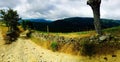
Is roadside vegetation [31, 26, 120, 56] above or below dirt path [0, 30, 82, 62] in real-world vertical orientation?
above

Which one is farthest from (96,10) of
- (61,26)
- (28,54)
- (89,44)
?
(61,26)

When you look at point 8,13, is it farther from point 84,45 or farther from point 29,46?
point 84,45

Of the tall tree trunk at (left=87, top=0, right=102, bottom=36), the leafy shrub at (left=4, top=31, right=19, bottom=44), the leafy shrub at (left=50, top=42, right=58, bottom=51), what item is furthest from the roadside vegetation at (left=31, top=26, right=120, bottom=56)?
the leafy shrub at (left=4, top=31, right=19, bottom=44)

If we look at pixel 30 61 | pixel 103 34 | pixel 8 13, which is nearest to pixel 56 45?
pixel 30 61

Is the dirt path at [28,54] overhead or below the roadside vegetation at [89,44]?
below

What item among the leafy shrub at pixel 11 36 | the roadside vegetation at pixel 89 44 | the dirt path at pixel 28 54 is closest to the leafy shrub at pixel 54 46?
the roadside vegetation at pixel 89 44

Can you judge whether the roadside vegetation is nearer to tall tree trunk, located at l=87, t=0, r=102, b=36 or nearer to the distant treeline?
tall tree trunk, located at l=87, t=0, r=102, b=36

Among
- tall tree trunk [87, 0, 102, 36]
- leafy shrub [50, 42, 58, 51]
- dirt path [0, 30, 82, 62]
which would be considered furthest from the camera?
leafy shrub [50, 42, 58, 51]

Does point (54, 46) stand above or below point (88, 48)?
below

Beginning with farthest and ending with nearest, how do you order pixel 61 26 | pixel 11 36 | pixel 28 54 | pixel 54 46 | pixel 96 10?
pixel 61 26, pixel 11 36, pixel 28 54, pixel 54 46, pixel 96 10

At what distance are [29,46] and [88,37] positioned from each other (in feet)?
51.9

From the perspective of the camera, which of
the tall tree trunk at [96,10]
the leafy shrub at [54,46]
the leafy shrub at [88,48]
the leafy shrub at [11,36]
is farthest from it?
the leafy shrub at [11,36]

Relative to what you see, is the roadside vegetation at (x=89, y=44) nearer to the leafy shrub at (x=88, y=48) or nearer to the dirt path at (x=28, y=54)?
the leafy shrub at (x=88, y=48)

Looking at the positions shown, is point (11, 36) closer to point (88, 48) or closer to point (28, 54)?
point (28, 54)
